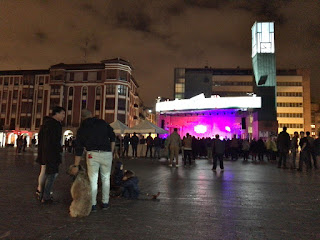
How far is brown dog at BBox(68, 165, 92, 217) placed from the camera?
3.66 metres

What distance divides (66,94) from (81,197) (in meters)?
50.6

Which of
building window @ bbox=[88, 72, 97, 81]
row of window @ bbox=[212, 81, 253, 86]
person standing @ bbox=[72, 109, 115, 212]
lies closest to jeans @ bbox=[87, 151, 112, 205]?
person standing @ bbox=[72, 109, 115, 212]

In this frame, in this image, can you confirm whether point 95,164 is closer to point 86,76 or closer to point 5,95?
point 86,76

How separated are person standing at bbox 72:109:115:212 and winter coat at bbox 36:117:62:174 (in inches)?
32.7

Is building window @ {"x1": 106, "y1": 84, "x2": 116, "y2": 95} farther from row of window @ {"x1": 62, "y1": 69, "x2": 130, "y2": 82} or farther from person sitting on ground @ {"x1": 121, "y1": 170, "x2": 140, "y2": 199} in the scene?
person sitting on ground @ {"x1": 121, "y1": 170, "x2": 140, "y2": 199}

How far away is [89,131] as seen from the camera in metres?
4.09

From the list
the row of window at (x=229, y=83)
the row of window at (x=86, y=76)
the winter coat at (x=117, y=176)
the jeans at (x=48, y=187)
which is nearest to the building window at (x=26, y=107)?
the row of window at (x=86, y=76)

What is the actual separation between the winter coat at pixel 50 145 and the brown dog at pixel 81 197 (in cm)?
96

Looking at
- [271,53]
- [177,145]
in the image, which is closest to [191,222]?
[177,145]

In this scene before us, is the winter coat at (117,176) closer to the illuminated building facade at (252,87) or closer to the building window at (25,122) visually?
the building window at (25,122)

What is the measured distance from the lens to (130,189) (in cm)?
504

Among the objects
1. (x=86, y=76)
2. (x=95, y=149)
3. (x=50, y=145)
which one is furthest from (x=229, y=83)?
(x=95, y=149)

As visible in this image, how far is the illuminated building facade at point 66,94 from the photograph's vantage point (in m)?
48.4

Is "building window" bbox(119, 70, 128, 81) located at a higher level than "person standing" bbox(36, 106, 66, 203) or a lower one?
higher
